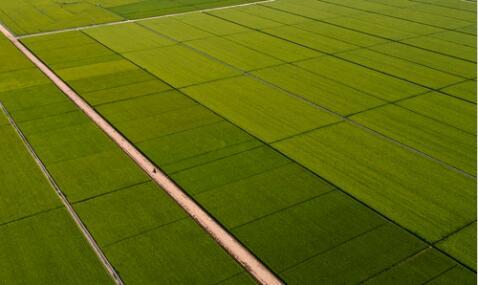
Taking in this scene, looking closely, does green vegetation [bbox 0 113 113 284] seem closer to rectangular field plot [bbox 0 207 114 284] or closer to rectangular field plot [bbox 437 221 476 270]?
rectangular field plot [bbox 0 207 114 284]

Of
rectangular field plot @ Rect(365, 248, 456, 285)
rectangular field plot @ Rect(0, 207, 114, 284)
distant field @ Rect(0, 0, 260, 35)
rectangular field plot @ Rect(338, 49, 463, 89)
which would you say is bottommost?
distant field @ Rect(0, 0, 260, 35)

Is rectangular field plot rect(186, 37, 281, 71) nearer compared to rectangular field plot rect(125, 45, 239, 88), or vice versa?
rectangular field plot rect(125, 45, 239, 88)

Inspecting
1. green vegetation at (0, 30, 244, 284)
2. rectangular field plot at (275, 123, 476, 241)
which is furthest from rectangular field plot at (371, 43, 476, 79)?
green vegetation at (0, 30, 244, 284)

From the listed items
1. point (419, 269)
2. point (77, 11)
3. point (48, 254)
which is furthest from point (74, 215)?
point (77, 11)

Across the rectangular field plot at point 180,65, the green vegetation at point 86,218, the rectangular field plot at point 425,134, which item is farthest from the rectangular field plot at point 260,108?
the green vegetation at point 86,218

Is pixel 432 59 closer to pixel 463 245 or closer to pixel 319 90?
pixel 319 90
